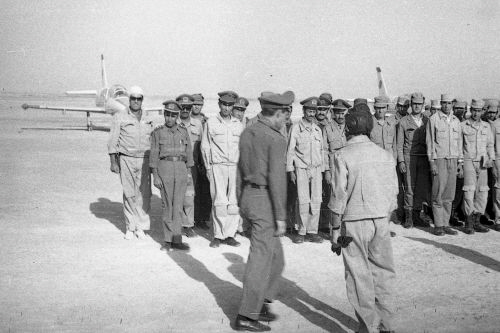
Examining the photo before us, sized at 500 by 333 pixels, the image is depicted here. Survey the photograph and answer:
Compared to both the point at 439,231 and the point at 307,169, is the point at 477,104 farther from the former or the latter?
the point at 307,169

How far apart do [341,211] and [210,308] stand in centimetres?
175

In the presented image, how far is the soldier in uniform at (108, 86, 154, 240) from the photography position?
823 cm

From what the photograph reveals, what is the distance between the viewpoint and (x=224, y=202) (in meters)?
8.01

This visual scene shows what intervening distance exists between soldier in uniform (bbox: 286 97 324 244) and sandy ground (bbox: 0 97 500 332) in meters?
0.39

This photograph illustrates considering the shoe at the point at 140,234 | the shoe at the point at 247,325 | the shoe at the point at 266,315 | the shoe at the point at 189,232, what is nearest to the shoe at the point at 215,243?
the shoe at the point at 189,232

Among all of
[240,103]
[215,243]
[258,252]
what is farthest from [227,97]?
[258,252]

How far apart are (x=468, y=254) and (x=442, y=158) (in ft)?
5.85

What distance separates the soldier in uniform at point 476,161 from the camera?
8820 mm

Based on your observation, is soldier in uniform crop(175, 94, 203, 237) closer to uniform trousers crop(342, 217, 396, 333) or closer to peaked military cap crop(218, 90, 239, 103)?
peaked military cap crop(218, 90, 239, 103)

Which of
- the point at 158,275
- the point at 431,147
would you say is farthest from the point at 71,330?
the point at 431,147

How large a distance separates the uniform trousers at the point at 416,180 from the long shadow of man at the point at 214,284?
13.2 feet

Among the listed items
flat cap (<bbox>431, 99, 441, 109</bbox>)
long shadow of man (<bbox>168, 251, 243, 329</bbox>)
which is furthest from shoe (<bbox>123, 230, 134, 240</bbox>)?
flat cap (<bbox>431, 99, 441, 109</bbox>)

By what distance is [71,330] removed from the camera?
4.69 metres

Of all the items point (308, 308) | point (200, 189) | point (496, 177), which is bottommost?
point (308, 308)
